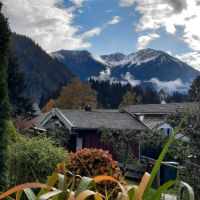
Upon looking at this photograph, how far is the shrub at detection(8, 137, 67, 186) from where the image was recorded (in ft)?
30.9

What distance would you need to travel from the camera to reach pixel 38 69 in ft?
572

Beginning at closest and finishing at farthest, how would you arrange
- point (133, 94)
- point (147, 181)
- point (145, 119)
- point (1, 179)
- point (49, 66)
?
point (147, 181) → point (1, 179) → point (145, 119) → point (133, 94) → point (49, 66)

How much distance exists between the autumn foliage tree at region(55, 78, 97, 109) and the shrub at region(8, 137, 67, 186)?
1707 inches

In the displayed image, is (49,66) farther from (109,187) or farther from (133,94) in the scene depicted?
(109,187)

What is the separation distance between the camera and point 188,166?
8.67 meters

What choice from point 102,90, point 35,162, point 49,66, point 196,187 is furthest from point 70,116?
point 49,66

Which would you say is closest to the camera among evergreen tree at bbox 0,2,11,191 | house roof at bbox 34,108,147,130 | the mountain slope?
evergreen tree at bbox 0,2,11,191

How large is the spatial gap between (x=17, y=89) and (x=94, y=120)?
Answer: 15.6 meters

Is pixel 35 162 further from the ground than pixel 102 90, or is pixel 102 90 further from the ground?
pixel 102 90

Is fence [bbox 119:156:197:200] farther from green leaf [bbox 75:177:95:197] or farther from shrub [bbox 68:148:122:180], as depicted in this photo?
green leaf [bbox 75:177:95:197]

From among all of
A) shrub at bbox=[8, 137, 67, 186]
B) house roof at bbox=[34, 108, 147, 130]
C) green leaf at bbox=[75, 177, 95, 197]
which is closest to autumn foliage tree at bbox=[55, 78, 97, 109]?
house roof at bbox=[34, 108, 147, 130]

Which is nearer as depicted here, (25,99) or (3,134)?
(3,134)

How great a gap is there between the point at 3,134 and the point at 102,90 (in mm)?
72117

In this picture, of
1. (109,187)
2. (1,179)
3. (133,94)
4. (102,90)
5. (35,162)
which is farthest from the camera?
(102,90)
